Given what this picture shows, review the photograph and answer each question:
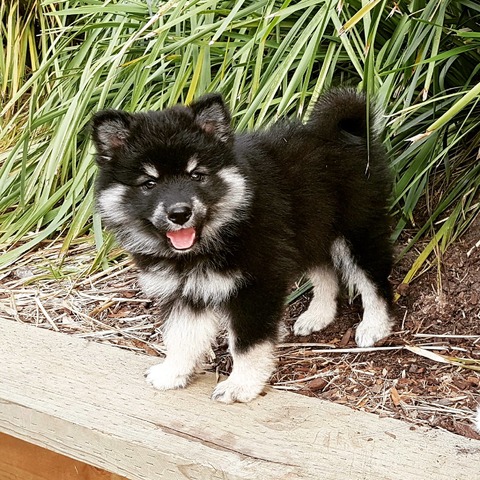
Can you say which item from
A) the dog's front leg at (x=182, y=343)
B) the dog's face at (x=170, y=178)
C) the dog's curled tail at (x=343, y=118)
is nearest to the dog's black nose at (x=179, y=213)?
the dog's face at (x=170, y=178)

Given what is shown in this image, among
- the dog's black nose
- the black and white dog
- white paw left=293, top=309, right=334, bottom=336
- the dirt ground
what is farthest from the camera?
white paw left=293, top=309, right=334, bottom=336

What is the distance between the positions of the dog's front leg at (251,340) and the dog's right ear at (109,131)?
0.60 metres

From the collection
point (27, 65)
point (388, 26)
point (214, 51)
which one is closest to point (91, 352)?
point (214, 51)

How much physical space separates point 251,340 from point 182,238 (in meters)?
0.39

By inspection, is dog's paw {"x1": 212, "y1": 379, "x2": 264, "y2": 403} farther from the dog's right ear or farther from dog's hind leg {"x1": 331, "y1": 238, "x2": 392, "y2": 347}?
the dog's right ear

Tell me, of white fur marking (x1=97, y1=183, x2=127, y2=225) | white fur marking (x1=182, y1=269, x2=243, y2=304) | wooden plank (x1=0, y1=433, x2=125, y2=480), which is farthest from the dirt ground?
white fur marking (x1=97, y1=183, x2=127, y2=225)

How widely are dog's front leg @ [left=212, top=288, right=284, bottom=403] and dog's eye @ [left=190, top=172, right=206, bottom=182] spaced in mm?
377

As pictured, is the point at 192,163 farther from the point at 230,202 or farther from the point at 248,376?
the point at 248,376

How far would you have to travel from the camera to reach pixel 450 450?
81.8 inches

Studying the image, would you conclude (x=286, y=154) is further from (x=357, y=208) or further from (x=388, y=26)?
(x=388, y=26)

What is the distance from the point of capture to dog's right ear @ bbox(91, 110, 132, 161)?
7.91ft

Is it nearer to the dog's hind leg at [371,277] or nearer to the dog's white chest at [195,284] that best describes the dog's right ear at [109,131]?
the dog's white chest at [195,284]

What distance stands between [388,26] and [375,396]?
5.38 ft

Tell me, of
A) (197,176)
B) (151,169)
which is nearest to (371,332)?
(197,176)
